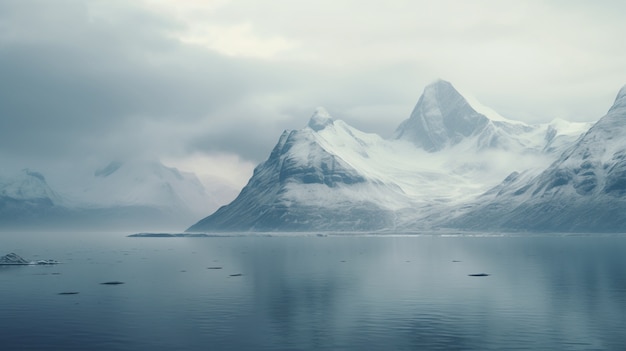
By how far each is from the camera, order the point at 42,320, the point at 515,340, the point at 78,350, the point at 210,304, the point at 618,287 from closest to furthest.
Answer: the point at 78,350
the point at 515,340
the point at 42,320
the point at 210,304
the point at 618,287

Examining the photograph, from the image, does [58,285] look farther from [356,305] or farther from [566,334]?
[566,334]

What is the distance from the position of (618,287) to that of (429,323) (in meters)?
66.7

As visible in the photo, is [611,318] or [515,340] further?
[611,318]

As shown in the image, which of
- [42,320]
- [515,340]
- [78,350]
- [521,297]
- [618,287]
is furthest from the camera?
[618,287]

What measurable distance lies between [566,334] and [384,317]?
26608 mm

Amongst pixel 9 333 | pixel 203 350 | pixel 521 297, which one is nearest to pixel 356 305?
pixel 521 297

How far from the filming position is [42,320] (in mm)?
105812

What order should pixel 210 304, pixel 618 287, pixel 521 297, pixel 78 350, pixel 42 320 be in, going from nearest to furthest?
pixel 78 350 → pixel 42 320 → pixel 210 304 → pixel 521 297 → pixel 618 287

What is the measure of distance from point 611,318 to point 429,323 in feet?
89.8

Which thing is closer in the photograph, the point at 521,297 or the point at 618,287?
the point at 521,297

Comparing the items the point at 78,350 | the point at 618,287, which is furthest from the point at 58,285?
the point at 618,287

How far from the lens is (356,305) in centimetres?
12744

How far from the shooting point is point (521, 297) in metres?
139

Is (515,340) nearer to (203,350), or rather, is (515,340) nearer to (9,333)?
(203,350)
